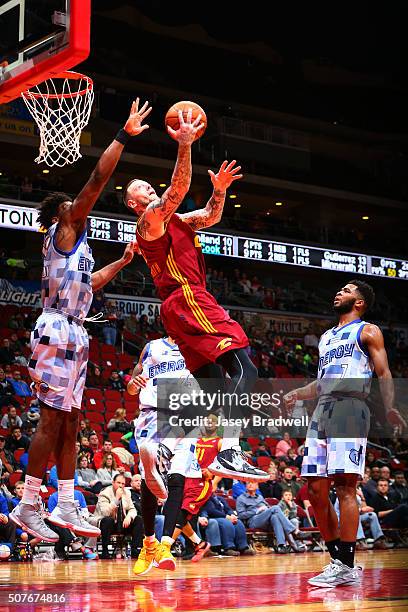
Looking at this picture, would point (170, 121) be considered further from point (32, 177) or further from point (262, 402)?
point (32, 177)

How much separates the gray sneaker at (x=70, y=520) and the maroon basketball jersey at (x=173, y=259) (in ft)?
5.45

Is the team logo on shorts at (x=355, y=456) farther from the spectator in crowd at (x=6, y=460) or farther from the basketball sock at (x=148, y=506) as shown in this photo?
the spectator in crowd at (x=6, y=460)

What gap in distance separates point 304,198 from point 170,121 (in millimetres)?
21788

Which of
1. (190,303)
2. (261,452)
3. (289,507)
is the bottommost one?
(289,507)

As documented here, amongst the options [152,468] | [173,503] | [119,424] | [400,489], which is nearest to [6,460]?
[119,424]

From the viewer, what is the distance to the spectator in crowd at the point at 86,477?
37.9ft

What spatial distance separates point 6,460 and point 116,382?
19.4ft

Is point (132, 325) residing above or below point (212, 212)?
above

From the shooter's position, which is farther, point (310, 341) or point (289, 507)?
point (310, 341)

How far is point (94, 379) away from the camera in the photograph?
17.3 meters

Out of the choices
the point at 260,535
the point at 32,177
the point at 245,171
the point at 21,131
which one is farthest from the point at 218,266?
the point at 260,535

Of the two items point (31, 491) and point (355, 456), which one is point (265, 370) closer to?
point (355, 456)

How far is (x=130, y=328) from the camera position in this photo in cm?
2109

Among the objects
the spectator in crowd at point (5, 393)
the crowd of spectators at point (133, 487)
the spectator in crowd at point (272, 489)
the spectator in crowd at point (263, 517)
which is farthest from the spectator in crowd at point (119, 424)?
the spectator in crowd at point (263, 517)
